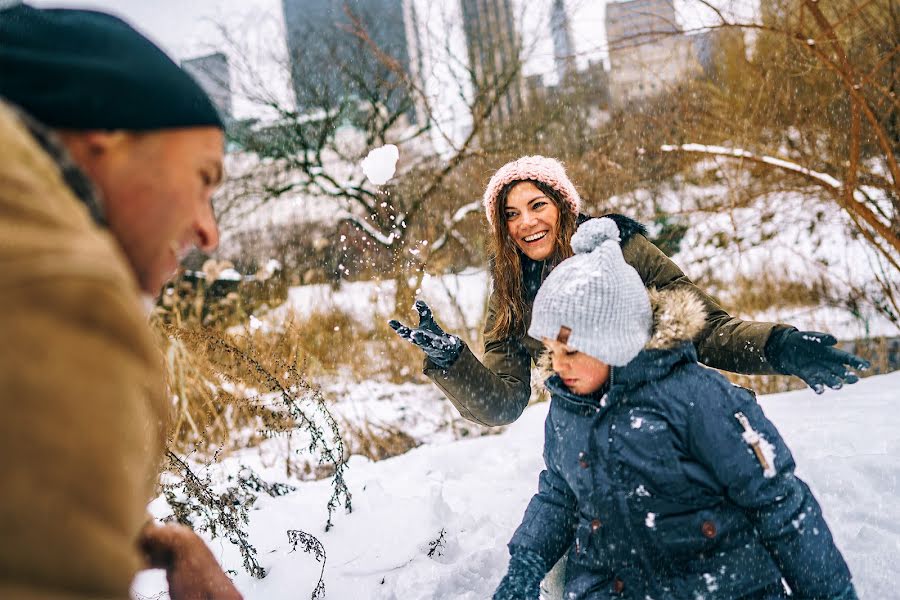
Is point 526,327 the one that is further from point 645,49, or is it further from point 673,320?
point 645,49

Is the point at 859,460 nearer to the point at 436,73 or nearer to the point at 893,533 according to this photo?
the point at 893,533

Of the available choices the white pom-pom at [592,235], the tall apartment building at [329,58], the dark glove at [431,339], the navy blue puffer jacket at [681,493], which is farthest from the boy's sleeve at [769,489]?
the tall apartment building at [329,58]

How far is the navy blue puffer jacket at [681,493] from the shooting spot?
137 centimetres

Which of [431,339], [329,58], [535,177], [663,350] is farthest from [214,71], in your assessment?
[663,350]

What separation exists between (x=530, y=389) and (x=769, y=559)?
1019 mm

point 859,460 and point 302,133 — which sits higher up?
point 302,133

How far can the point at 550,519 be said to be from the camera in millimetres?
1718

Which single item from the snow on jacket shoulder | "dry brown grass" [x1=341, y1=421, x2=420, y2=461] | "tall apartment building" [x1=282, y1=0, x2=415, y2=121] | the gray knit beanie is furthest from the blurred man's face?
"tall apartment building" [x1=282, y1=0, x2=415, y2=121]

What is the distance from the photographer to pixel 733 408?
1441 mm

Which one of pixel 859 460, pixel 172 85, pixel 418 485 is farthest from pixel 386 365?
pixel 172 85

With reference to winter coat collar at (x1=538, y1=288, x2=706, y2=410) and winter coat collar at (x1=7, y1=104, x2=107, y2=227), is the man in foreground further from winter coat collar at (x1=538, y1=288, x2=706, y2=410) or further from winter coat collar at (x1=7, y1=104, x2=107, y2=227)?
winter coat collar at (x1=538, y1=288, x2=706, y2=410)

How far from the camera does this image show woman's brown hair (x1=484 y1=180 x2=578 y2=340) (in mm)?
2344

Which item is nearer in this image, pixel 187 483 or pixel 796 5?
pixel 187 483

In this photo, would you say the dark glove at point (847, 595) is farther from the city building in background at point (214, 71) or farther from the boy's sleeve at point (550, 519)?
the city building in background at point (214, 71)
